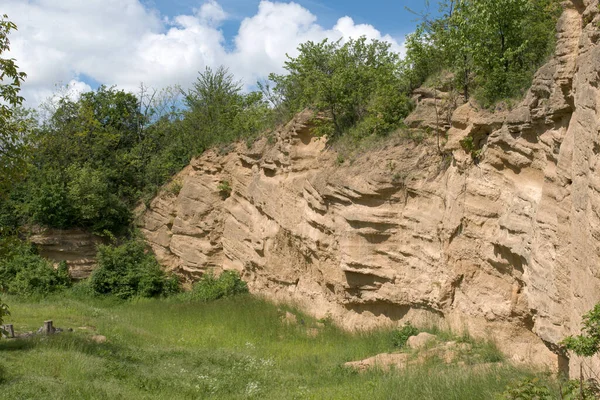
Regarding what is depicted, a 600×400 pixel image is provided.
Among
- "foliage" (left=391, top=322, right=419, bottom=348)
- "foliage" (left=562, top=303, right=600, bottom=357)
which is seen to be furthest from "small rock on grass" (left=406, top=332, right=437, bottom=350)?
"foliage" (left=562, top=303, right=600, bottom=357)

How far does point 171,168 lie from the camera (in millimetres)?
23359

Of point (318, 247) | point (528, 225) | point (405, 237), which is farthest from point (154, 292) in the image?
point (528, 225)

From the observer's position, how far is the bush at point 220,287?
18.5 metres

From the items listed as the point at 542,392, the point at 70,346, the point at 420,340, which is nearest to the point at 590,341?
the point at 542,392

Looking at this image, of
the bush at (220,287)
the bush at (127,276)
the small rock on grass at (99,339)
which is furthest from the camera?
the bush at (127,276)

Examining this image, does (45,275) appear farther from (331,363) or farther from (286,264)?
(331,363)

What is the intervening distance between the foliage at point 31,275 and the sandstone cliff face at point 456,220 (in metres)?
6.11

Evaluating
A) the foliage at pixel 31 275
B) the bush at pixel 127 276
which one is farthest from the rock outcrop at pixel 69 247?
the bush at pixel 127 276

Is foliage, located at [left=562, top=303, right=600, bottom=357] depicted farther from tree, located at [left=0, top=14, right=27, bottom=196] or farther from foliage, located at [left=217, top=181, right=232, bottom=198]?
foliage, located at [left=217, top=181, right=232, bottom=198]

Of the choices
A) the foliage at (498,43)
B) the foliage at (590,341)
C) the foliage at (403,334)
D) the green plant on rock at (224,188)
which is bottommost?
the foliage at (403,334)

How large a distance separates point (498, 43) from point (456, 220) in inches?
142

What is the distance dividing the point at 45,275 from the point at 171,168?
611cm

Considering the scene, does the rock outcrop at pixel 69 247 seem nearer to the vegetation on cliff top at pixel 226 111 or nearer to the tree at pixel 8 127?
the vegetation on cliff top at pixel 226 111

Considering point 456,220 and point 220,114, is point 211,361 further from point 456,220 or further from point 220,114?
point 220,114
